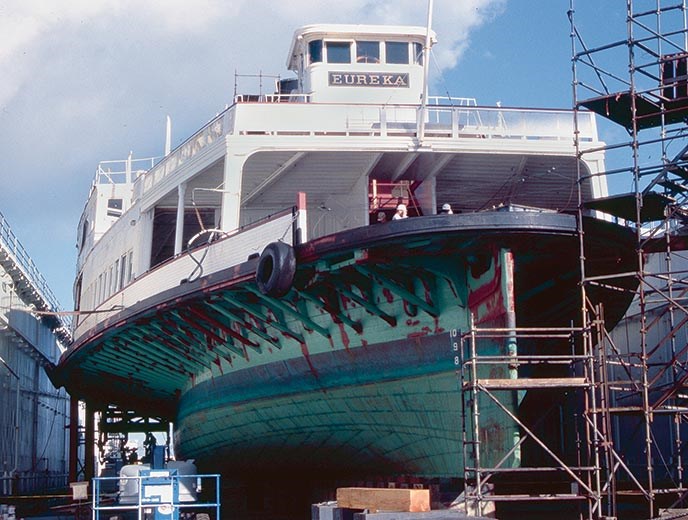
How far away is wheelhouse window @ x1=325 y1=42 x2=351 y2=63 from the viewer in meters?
20.6

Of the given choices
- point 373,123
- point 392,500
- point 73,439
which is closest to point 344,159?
point 373,123

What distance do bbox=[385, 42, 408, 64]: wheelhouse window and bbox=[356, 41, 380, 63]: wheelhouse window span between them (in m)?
0.23

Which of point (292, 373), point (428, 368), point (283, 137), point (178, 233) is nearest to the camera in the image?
point (428, 368)

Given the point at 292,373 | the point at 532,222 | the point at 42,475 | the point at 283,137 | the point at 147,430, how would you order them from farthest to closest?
1. the point at 42,475
2. the point at 147,430
3. the point at 283,137
4. the point at 292,373
5. the point at 532,222

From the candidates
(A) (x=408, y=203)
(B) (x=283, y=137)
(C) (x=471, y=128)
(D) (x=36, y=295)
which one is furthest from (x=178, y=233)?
(D) (x=36, y=295)

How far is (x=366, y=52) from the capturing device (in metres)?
20.7

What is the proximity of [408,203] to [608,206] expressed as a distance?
4.58 meters

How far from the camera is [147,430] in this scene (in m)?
33.1

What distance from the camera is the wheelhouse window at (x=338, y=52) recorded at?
20597 mm

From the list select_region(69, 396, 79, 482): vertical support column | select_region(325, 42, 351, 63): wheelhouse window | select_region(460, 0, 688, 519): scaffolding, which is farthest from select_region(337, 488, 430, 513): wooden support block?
select_region(69, 396, 79, 482): vertical support column

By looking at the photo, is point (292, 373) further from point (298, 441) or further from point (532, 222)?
point (532, 222)

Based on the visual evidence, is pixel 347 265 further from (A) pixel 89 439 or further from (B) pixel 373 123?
(A) pixel 89 439

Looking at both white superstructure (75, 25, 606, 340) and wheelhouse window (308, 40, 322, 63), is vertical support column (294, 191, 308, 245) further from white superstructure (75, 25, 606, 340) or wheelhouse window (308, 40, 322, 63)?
wheelhouse window (308, 40, 322, 63)

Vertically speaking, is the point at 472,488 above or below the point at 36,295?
below
